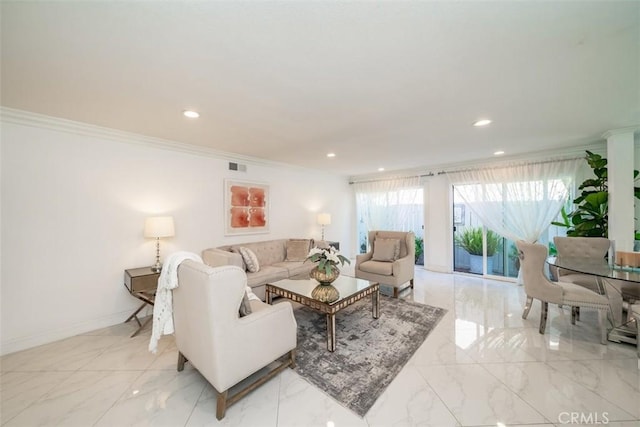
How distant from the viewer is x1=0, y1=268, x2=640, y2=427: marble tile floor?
1539mm

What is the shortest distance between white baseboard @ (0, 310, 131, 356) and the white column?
638 centimetres

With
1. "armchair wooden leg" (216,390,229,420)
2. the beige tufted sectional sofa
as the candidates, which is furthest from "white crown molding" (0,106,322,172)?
"armchair wooden leg" (216,390,229,420)

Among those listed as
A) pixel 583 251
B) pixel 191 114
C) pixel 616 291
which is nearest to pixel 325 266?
pixel 191 114

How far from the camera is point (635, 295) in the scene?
2.51 metres

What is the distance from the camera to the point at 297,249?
443 cm

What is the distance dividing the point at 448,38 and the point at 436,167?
4.21 metres

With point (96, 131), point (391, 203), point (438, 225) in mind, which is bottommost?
point (438, 225)

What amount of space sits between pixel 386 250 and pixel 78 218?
4266 mm

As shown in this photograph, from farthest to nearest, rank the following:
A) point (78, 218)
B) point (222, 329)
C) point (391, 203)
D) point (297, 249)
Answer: point (391, 203) < point (297, 249) < point (78, 218) < point (222, 329)

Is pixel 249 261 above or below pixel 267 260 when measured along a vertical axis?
above

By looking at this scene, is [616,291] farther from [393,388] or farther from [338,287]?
[338,287]

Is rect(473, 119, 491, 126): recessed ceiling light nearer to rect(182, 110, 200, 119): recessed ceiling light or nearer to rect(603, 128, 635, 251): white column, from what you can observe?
rect(603, 128, 635, 251): white column

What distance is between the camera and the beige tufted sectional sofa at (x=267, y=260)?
3.23 metres

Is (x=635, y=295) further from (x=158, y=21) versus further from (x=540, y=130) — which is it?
(x=158, y=21)
